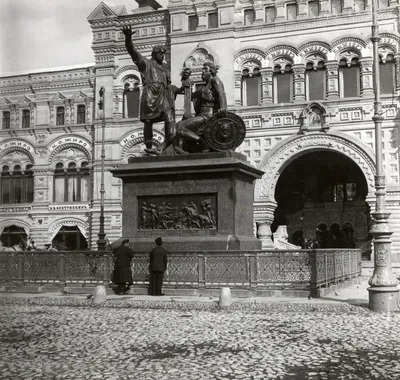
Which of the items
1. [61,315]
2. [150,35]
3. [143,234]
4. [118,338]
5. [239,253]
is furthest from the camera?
[150,35]

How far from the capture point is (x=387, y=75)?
112 ft

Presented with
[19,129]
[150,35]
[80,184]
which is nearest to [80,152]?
[80,184]

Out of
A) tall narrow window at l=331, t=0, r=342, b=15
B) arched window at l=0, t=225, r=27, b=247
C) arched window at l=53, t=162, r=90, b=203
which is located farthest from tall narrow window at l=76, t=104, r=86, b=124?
tall narrow window at l=331, t=0, r=342, b=15

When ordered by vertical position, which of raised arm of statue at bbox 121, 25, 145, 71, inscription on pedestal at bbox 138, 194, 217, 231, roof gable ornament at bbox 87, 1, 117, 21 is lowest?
inscription on pedestal at bbox 138, 194, 217, 231

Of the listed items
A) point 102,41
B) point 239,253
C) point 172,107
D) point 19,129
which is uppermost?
point 102,41

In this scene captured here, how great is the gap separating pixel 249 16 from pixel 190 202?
2537 centimetres

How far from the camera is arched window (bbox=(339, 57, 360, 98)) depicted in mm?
34781

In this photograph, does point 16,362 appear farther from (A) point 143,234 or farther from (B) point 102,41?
(B) point 102,41

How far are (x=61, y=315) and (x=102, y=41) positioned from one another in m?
32.2

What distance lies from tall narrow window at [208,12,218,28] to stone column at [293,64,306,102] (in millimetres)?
6059

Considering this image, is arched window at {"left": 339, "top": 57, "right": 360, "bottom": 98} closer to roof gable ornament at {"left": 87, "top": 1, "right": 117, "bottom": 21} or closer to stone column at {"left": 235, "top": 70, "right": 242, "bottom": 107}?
stone column at {"left": 235, "top": 70, "right": 242, "bottom": 107}

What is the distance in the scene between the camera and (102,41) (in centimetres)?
4097

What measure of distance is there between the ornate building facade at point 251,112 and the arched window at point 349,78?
0.06m

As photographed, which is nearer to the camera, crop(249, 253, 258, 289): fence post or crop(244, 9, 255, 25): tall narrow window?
crop(249, 253, 258, 289): fence post
